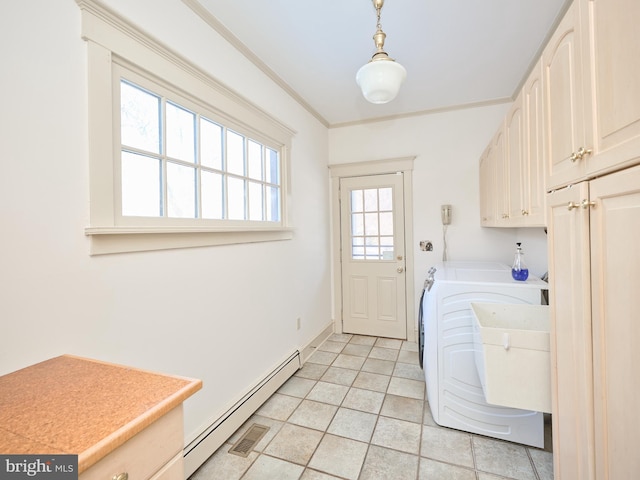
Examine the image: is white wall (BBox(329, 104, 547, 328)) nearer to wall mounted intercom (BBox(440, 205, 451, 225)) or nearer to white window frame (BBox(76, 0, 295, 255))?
wall mounted intercom (BBox(440, 205, 451, 225))

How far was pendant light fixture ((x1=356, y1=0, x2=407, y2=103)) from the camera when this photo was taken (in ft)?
5.08

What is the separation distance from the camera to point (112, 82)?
1.33 meters

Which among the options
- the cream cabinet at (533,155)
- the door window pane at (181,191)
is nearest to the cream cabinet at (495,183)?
the cream cabinet at (533,155)

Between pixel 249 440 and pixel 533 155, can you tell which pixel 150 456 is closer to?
pixel 249 440

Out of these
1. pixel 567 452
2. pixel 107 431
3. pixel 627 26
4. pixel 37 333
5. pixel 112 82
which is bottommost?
pixel 567 452

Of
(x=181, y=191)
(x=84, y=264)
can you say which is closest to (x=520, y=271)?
(x=181, y=191)

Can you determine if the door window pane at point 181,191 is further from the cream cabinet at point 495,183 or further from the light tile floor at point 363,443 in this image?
the cream cabinet at point 495,183

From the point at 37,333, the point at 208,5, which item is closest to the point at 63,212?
the point at 37,333

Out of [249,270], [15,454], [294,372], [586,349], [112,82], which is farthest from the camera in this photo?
[294,372]

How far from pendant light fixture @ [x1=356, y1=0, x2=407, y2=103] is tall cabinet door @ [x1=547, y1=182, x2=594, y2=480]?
3.17ft

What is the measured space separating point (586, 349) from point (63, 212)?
72.9 inches

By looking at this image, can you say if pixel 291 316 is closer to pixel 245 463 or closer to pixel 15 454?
pixel 245 463

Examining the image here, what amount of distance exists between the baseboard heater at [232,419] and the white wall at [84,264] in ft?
0.23

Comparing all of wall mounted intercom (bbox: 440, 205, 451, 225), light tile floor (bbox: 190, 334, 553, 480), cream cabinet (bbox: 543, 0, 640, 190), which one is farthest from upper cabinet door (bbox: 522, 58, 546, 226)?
wall mounted intercom (bbox: 440, 205, 451, 225)
